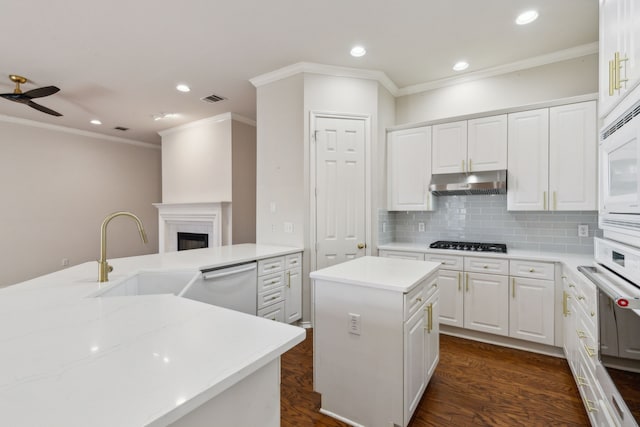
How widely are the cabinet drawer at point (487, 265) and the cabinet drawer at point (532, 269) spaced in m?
0.06

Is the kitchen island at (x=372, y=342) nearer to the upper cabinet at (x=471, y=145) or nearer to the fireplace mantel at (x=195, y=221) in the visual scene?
the upper cabinet at (x=471, y=145)

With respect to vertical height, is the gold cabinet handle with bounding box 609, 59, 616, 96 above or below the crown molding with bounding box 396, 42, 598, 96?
below

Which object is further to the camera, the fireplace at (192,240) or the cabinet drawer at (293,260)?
the fireplace at (192,240)

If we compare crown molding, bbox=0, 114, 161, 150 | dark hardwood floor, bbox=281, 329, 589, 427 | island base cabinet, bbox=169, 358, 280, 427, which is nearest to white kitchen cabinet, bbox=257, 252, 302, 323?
dark hardwood floor, bbox=281, 329, 589, 427

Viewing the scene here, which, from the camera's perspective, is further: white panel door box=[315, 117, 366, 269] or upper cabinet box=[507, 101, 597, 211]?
white panel door box=[315, 117, 366, 269]

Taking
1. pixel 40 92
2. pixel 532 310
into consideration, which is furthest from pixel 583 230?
pixel 40 92

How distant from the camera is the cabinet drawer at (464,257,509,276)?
289 centimetres

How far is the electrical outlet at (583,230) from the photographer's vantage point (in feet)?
9.87

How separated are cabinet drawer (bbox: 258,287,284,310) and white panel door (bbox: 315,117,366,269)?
533 millimetres

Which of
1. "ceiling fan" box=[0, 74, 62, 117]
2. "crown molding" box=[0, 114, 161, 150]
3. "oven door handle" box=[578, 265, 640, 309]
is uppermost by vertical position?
"crown molding" box=[0, 114, 161, 150]

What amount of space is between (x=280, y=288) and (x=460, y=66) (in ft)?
10.5

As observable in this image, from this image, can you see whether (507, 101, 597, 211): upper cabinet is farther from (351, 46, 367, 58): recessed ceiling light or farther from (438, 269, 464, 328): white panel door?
(351, 46, 367, 58): recessed ceiling light

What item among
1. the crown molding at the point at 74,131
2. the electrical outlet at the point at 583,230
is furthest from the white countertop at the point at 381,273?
the crown molding at the point at 74,131

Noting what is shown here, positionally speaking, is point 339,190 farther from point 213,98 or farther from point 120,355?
point 120,355
